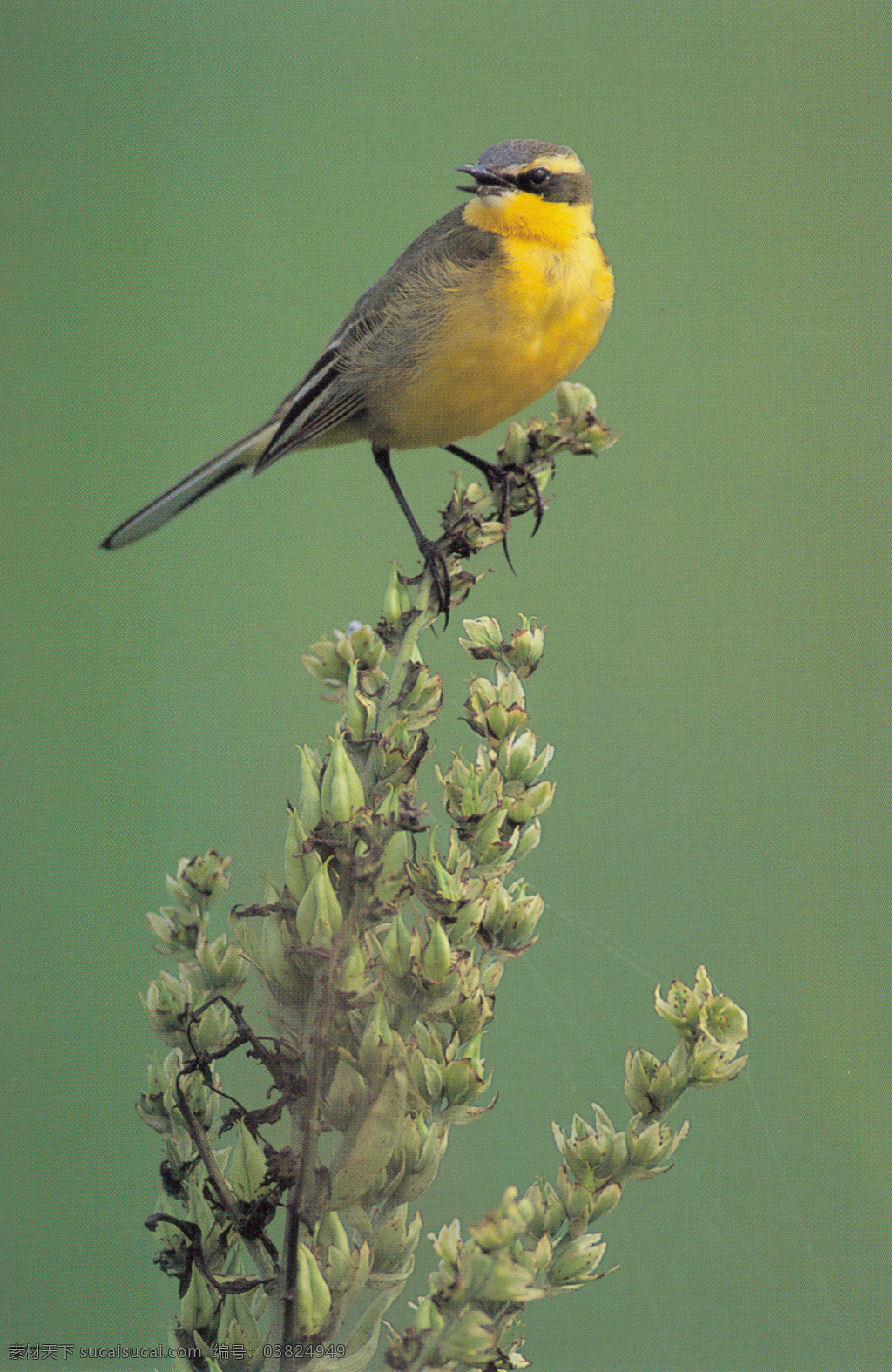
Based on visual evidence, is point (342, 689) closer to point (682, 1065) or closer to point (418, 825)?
point (418, 825)

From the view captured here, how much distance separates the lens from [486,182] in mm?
1265

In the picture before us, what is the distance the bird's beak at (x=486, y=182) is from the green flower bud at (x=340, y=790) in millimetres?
764

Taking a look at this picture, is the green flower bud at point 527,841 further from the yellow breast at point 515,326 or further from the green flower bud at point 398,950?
the yellow breast at point 515,326

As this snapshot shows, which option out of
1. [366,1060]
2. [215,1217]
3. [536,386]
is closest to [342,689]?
[366,1060]

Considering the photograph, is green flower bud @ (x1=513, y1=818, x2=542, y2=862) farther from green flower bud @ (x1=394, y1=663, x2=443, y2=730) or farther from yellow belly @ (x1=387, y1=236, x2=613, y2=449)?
yellow belly @ (x1=387, y1=236, x2=613, y2=449)

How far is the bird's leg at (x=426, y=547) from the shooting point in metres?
0.88

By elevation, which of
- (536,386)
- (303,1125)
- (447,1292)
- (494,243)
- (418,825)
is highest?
(494,243)

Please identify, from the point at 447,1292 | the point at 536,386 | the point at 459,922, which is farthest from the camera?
the point at 536,386

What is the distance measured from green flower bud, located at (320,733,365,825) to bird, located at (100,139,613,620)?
20.4 inches

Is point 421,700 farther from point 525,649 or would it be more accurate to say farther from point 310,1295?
point 310,1295

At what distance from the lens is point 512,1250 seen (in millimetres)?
649

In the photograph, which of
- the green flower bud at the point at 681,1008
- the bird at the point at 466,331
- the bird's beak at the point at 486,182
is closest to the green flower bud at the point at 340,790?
the green flower bud at the point at 681,1008

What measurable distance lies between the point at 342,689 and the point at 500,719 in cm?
12

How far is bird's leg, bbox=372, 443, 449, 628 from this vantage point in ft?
2.88
